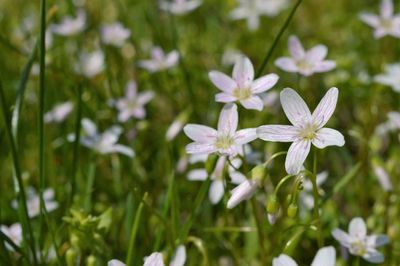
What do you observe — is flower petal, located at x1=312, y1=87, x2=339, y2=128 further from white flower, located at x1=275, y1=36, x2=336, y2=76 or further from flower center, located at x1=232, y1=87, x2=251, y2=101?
white flower, located at x1=275, y1=36, x2=336, y2=76

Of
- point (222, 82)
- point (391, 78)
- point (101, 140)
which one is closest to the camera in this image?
point (222, 82)

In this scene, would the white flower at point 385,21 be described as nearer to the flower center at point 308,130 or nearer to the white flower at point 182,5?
the white flower at point 182,5

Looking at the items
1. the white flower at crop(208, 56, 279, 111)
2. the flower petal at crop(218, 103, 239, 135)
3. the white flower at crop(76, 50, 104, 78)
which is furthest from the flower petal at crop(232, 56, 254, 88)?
the white flower at crop(76, 50, 104, 78)

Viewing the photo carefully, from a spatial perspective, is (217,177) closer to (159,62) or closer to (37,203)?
(37,203)

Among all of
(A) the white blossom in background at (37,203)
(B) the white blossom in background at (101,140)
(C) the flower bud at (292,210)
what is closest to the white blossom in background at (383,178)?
(C) the flower bud at (292,210)

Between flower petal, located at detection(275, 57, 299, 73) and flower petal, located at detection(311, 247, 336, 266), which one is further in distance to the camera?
flower petal, located at detection(275, 57, 299, 73)

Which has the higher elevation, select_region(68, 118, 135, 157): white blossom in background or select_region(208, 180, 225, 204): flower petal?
select_region(68, 118, 135, 157): white blossom in background

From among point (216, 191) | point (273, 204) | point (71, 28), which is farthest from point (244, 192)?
point (71, 28)
